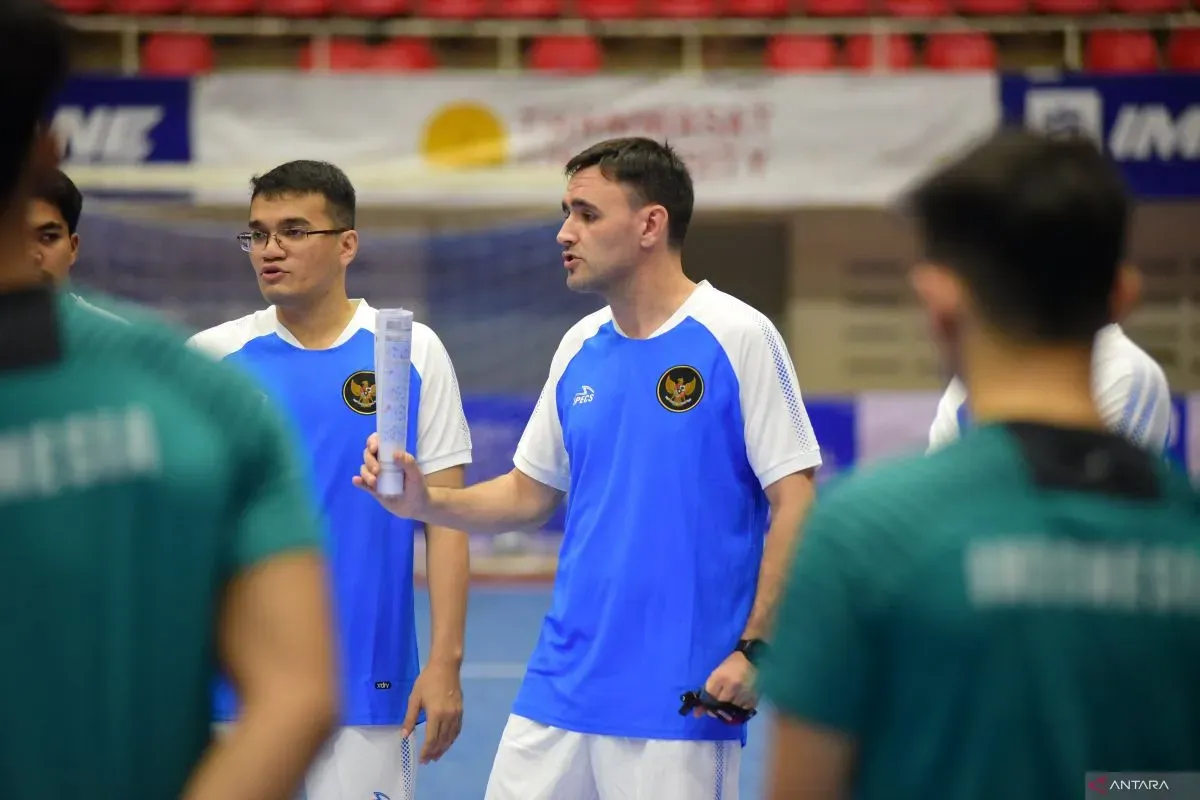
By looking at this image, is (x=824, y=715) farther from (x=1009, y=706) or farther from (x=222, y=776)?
(x=222, y=776)

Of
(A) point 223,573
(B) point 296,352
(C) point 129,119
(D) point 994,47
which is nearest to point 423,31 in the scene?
(C) point 129,119

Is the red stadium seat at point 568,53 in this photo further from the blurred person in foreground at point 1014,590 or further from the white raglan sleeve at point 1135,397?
the blurred person in foreground at point 1014,590

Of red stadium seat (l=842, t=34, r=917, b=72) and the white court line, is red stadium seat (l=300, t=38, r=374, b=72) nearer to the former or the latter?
red stadium seat (l=842, t=34, r=917, b=72)

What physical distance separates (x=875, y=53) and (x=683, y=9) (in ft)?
6.01

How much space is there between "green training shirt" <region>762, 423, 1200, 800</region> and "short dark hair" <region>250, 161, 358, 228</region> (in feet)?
10.3

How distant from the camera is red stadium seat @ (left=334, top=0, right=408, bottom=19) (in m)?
13.6

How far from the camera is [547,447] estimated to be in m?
4.34

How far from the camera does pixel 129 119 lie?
39.5 ft

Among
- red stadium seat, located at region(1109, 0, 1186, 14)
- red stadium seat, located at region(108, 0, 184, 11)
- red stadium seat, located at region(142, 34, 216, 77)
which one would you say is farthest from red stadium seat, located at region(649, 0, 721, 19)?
red stadium seat, located at region(108, 0, 184, 11)

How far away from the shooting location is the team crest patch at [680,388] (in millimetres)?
3953

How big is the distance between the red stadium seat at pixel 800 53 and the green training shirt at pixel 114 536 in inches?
489

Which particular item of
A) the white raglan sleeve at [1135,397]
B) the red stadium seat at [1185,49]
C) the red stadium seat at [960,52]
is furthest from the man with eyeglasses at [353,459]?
the red stadium seat at [1185,49]

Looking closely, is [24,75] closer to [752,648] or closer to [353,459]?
[752,648]

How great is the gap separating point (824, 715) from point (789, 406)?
2414 mm
